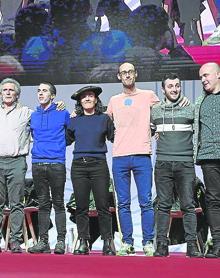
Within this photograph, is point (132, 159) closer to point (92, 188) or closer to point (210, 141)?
point (92, 188)

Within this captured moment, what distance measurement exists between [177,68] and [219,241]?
1.77m

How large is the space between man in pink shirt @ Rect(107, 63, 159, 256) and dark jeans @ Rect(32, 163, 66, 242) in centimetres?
34

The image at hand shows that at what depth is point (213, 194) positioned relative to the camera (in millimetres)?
3225

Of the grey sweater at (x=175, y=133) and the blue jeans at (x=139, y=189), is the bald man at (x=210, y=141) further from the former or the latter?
the blue jeans at (x=139, y=189)

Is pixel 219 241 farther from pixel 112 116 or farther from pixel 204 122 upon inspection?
pixel 112 116

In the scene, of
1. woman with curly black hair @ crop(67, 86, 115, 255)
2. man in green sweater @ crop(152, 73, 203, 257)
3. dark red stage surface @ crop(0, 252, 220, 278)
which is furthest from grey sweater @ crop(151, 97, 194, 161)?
dark red stage surface @ crop(0, 252, 220, 278)

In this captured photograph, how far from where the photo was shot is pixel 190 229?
330 centimetres

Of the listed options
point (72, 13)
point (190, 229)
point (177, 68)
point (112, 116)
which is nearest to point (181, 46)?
point (177, 68)

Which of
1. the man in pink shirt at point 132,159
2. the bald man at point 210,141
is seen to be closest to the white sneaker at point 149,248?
the man in pink shirt at point 132,159

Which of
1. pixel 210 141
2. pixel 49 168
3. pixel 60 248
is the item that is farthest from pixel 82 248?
pixel 210 141

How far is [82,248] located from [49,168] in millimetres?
521

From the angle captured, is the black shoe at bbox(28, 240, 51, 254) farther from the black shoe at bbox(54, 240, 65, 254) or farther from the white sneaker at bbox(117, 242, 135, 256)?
the white sneaker at bbox(117, 242, 135, 256)

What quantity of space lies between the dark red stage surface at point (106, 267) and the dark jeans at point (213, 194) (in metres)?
0.45

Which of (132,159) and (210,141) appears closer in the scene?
(210,141)
